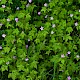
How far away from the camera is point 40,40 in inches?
149

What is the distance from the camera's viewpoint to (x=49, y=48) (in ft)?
12.2

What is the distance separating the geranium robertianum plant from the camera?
361 centimetres

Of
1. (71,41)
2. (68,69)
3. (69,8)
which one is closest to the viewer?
(68,69)

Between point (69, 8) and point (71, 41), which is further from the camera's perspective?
point (69, 8)

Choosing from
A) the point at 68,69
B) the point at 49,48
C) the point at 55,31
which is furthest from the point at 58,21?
the point at 68,69

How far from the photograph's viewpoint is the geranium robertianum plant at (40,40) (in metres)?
3.61

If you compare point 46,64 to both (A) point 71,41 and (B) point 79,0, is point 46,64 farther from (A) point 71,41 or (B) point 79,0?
(B) point 79,0

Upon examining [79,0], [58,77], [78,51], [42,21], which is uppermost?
[79,0]

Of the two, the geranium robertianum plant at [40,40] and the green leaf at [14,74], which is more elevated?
the geranium robertianum plant at [40,40]

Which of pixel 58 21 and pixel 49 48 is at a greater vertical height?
pixel 58 21

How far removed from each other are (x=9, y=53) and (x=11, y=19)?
454 mm

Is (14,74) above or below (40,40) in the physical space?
below

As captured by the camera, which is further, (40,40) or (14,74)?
(40,40)

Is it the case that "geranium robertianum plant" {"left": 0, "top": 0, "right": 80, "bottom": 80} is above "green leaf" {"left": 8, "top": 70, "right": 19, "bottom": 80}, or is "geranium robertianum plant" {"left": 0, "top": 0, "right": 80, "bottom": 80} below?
above
